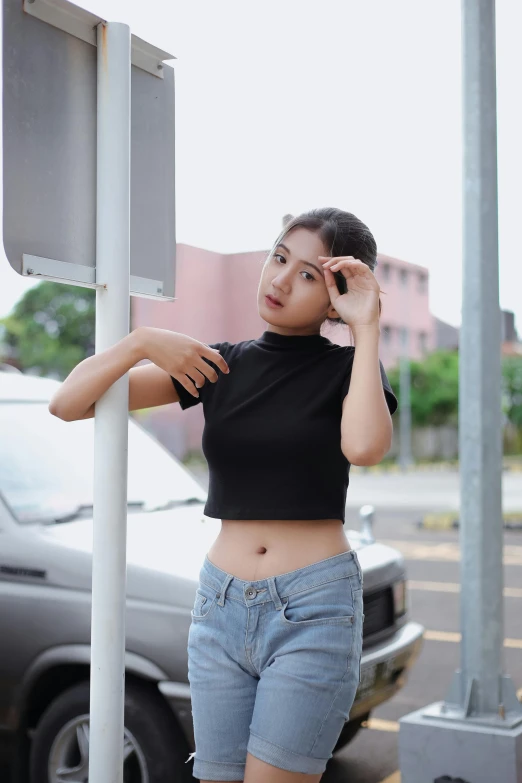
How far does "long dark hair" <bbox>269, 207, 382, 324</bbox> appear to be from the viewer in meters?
2.36

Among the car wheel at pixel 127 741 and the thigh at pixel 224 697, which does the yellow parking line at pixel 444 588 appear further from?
the thigh at pixel 224 697

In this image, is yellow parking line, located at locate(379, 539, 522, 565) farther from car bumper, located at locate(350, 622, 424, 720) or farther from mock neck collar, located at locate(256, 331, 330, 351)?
mock neck collar, located at locate(256, 331, 330, 351)

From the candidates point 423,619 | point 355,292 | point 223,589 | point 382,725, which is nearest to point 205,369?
point 355,292

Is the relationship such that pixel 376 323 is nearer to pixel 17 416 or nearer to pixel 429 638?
pixel 17 416

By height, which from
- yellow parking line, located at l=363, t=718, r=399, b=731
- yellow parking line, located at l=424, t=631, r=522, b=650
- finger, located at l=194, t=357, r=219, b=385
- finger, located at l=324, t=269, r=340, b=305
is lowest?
yellow parking line, located at l=363, t=718, r=399, b=731

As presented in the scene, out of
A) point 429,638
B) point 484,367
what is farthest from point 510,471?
point 484,367

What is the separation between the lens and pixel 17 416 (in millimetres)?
4703

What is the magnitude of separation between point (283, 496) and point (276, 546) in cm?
11

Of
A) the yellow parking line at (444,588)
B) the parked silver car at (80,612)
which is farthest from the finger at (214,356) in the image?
the yellow parking line at (444,588)

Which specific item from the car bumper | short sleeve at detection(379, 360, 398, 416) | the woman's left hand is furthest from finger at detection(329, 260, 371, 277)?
the car bumper

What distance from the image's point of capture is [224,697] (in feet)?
7.29

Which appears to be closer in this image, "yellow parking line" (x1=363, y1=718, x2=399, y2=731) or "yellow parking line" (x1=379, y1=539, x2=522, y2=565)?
"yellow parking line" (x1=363, y1=718, x2=399, y2=731)

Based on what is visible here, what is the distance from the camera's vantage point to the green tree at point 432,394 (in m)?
49.1

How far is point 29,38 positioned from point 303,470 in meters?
1.16
